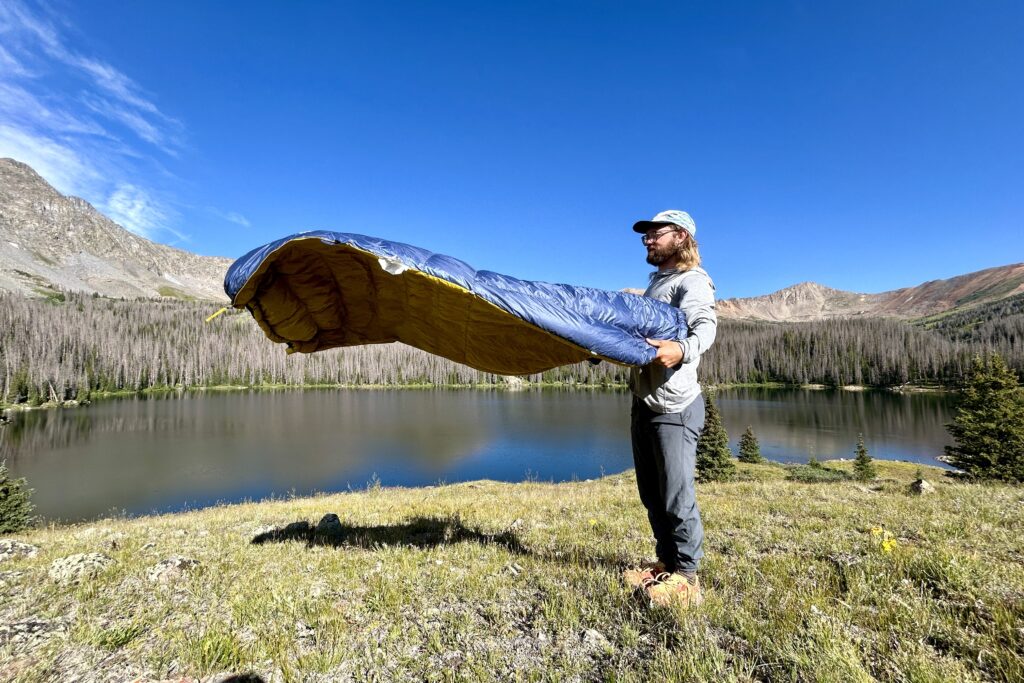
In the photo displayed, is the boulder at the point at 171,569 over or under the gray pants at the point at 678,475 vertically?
under

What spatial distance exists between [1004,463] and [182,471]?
50720 millimetres

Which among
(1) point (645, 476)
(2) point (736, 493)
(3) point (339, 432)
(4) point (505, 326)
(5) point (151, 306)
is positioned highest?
(5) point (151, 306)

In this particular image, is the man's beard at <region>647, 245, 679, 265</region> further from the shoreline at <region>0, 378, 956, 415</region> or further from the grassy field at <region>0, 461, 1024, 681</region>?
the shoreline at <region>0, 378, 956, 415</region>

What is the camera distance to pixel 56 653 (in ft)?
11.0

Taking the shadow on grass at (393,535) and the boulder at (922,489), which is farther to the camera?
the boulder at (922,489)

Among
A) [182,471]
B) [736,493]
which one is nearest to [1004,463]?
[736,493]

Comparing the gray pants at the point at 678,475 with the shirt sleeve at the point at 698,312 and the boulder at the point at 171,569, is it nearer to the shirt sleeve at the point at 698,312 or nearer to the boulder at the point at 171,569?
the shirt sleeve at the point at 698,312

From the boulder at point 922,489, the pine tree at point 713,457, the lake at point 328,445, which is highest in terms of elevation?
the boulder at point 922,489

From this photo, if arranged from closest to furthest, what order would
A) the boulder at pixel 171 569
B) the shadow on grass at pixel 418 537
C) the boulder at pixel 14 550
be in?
the boulder at pixel 171 569 < the shadow on grass at pixel 418 537 < the boulder at pixel 14 550

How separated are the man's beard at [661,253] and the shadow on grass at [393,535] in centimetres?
378

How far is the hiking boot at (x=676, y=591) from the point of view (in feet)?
11.8

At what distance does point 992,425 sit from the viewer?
21891 mm

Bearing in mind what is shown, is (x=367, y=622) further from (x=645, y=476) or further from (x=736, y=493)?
(x=736, y=493)

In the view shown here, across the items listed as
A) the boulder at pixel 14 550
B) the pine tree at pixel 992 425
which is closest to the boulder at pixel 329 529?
the boulder at pixel 14 550
